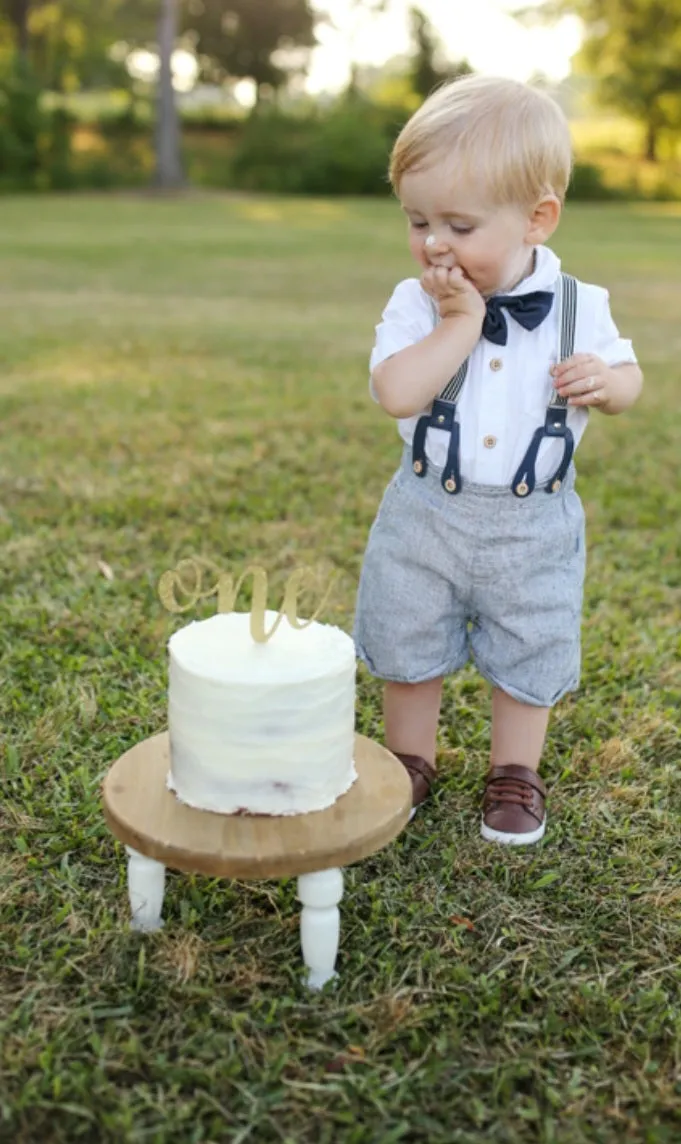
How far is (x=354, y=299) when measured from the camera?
9.53 meters

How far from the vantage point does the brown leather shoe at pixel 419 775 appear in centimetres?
221

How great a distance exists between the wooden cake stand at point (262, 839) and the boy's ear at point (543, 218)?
3.07 feet

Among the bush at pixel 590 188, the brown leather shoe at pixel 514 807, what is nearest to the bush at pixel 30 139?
the bush at pixel 590 188

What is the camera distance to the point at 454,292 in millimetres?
1931

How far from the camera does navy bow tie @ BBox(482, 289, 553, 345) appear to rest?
79.5 inches

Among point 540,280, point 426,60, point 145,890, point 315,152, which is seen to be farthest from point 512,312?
point 426,60

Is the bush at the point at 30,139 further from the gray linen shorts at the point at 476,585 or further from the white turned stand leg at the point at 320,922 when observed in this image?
the white turned stand leg at the point at 320,922

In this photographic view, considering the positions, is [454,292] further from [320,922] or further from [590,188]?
[590,188]

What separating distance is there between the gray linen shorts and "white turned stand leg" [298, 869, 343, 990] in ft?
2.10

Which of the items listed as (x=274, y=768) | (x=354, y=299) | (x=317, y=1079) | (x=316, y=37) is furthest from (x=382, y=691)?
(x=316, y=37)

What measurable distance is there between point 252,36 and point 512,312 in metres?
39.9

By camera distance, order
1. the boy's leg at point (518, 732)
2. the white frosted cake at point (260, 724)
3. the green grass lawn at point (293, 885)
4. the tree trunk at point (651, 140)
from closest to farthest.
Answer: the green grass lawn at point (293, 885) < the white frosted cake at point (260, 724) < the boy's leg at point (518, 732) < the tree trunk at point (651, 140)

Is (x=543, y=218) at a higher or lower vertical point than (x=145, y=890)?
higher

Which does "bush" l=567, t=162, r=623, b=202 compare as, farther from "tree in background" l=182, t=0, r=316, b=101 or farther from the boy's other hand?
the boy's other hand
